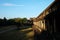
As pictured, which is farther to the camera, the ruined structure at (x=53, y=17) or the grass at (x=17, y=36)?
the grass at (x=17, y=36)

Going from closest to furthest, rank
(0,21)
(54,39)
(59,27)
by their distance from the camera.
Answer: (54,39), (59,27), (0,21)

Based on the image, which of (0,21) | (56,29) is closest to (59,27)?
(56,29)

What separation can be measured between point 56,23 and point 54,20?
25cm

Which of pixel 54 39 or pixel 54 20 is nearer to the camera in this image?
pixel 54 39

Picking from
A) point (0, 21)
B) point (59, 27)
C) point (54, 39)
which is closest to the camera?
point (54, 39)

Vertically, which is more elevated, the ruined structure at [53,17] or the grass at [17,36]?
the ruined structure at [53,17]

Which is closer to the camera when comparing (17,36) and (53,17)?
(53,17)

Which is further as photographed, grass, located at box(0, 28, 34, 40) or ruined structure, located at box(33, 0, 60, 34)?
grass, located at box(0, 28, 34, 40)

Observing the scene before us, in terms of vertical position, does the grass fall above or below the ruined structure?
below

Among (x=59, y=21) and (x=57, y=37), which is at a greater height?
(x=59, y=21)

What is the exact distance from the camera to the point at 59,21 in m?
9.66

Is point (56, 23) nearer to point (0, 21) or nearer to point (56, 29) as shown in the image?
point (56, 29)

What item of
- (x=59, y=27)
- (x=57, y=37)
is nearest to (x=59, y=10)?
(x=57, y=37)

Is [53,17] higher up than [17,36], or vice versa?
[53,17]
